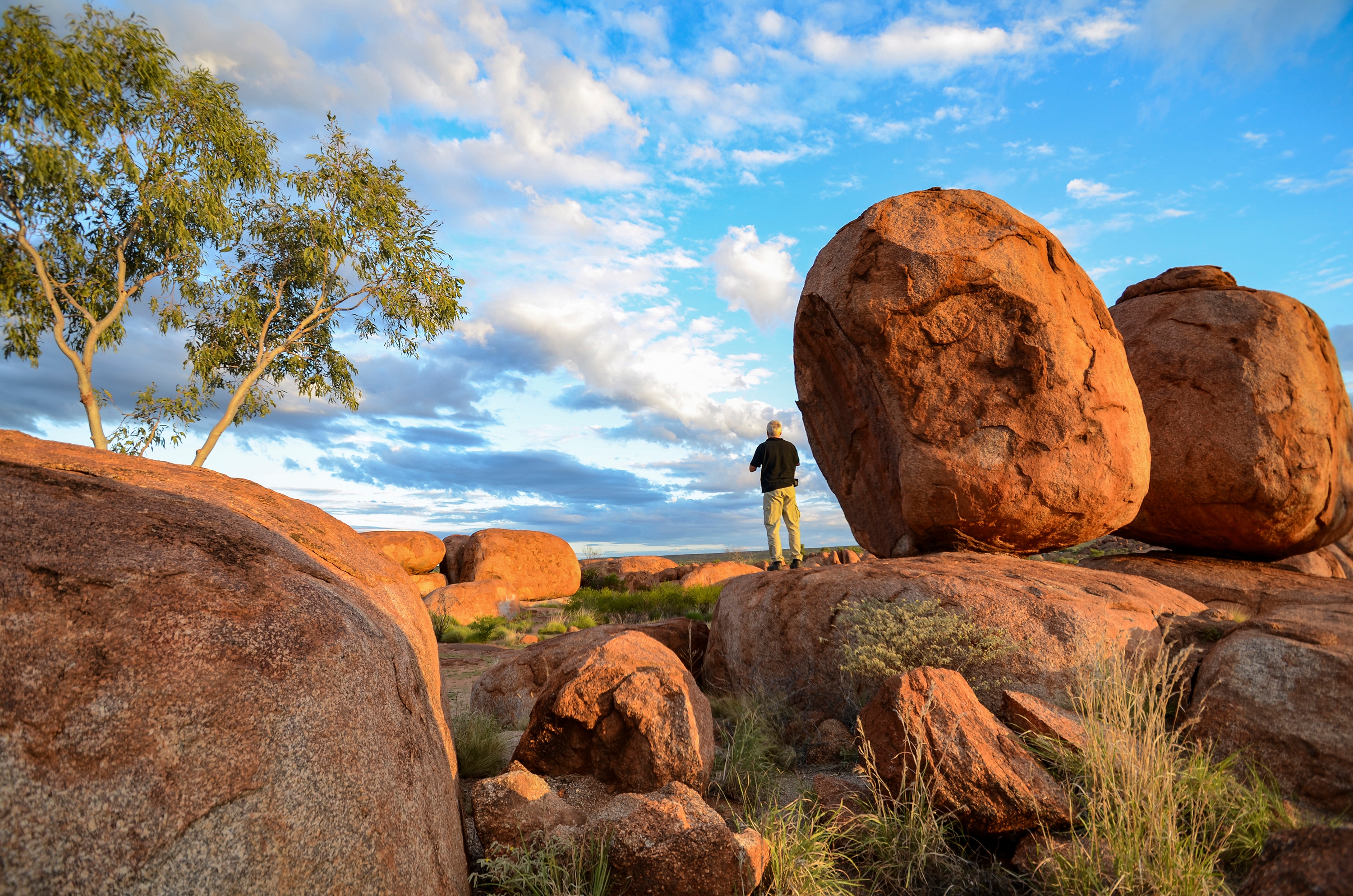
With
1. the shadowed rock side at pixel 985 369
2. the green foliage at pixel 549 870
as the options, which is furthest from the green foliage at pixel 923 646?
the green foliage at pixel 549 870

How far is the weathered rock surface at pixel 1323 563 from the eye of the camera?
11578mm

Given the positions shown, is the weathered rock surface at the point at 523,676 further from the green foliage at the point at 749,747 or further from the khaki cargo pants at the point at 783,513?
the khaki cargo pants at the point at 783,513

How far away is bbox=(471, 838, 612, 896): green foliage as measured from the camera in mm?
2920

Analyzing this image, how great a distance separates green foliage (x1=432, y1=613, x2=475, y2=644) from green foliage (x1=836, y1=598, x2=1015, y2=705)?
995 centimetres

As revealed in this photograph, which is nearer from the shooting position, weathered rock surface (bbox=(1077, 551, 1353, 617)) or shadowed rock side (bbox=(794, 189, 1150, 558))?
shadowed rock side (bbox=(794, 189, 1150, 558))

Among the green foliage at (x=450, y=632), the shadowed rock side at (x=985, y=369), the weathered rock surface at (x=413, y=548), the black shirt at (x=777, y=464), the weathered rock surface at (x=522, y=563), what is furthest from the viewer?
the weathered rock surface at (x=522, y=563)

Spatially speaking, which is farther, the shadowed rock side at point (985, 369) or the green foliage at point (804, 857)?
the shadowed rock side at point (985, 369)

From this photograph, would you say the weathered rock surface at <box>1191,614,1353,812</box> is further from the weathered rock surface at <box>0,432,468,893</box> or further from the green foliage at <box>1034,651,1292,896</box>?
the weathered rock surface at <box>0,432,468,893</box>

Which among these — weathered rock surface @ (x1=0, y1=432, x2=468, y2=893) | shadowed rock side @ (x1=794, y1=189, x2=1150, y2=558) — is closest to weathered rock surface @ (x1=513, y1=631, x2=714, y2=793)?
weathered rock surface @ (x1=0, y1=432, x2=468, y2=893)

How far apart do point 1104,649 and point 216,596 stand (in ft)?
16.3

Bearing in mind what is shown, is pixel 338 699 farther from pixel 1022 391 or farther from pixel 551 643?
pixel 1022 391

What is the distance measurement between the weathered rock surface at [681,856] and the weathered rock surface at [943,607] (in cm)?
307

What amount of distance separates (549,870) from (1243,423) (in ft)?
36.5

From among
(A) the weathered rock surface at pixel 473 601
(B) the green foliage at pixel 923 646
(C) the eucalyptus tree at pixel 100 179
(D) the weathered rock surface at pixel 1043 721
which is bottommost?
(A) the weathered rock surface at pixel 473 601
